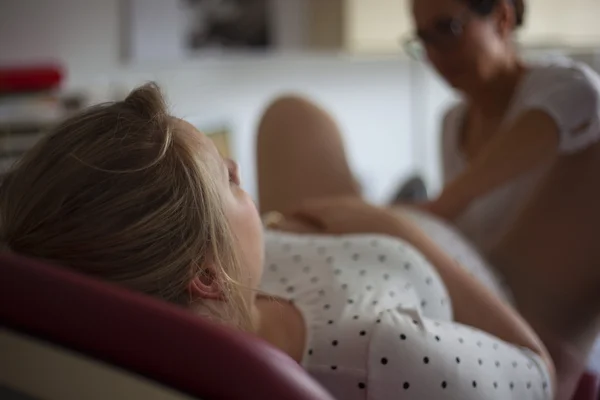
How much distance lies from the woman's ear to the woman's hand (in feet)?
1.34

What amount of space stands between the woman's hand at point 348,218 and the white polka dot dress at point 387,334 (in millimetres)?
89

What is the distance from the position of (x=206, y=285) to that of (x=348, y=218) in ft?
1.43

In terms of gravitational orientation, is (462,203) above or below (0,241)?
below

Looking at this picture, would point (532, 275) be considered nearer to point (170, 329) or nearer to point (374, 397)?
point (374, 397)

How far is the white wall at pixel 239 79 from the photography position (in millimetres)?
1822

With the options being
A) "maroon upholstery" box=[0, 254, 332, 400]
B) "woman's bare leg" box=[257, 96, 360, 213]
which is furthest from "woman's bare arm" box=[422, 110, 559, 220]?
"maroon upholstery" box=[0, 254, 332, 400]

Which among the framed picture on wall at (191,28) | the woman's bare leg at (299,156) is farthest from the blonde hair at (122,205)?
the framed picture on wall at (191,28)

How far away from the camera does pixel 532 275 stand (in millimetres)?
1182

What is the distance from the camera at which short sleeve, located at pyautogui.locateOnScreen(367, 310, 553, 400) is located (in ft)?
2.44

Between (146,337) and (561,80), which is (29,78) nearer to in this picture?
(561,80)

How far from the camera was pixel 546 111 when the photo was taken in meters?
1.21

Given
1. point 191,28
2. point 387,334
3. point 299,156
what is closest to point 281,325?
point 387,334

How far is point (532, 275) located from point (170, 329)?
79 cm

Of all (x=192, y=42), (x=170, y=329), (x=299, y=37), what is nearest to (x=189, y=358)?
(x=170, y=329)
